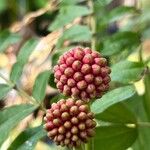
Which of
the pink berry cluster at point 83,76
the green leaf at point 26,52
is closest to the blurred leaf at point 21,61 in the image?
the green leaf at point 26,52

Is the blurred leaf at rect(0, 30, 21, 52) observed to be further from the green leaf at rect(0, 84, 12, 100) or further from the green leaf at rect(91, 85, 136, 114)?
the green leaf at rect(91, 85, 136, 114)

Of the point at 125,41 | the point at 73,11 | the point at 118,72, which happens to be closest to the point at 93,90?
the point at 118,72

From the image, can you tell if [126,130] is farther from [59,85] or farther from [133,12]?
[133,12]

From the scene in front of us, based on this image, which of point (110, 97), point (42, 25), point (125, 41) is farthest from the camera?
point (42, 25)

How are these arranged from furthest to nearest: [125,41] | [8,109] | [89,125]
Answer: [125,41]
[8,109]
[89,125]

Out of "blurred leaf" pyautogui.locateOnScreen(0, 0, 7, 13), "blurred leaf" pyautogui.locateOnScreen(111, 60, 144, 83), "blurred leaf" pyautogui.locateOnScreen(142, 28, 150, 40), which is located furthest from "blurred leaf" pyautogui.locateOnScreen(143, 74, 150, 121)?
"blurred leaf" pyautogui.locateOnScreen(0, 0, 7, 13)

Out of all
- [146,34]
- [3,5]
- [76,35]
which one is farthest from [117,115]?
[3,5]

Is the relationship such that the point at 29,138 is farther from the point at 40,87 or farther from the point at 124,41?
the point at 124,41
